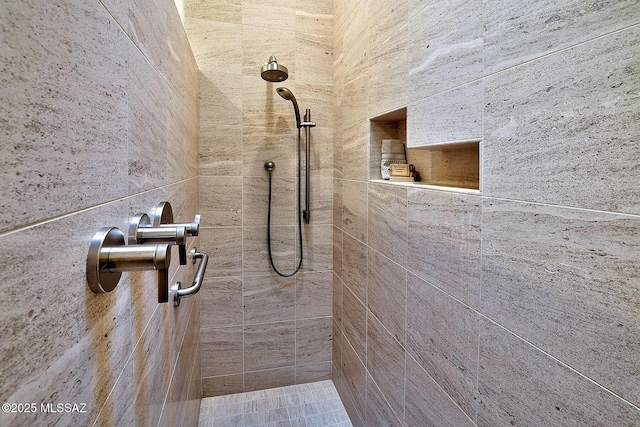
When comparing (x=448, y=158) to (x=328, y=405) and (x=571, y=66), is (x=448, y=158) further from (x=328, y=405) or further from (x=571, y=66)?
(x=328, y=405)

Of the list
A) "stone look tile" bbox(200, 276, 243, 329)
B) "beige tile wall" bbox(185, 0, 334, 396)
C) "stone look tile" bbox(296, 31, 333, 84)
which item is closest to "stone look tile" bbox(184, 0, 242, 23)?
"beige tile wall" bbox(185, 0, 334, 396)

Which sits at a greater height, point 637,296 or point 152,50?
point 152,50

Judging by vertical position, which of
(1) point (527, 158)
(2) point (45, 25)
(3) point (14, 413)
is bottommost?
(3) point (14, 413)

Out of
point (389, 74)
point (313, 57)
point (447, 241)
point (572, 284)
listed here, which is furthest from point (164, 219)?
point (313, 57)

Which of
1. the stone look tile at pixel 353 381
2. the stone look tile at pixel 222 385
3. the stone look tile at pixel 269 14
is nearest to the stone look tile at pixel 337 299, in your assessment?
the stone look tile at pixel 353 381

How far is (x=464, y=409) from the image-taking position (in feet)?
2.93

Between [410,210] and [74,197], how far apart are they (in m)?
0.98

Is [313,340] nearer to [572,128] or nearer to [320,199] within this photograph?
[320,199]

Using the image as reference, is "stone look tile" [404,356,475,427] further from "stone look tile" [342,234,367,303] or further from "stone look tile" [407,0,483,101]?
"stone look tile" [407,0,483,101]

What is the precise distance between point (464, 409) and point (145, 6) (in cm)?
130

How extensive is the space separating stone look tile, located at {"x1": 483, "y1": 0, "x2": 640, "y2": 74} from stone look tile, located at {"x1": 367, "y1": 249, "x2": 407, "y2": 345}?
747mm

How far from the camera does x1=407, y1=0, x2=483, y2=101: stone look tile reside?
2.78ft

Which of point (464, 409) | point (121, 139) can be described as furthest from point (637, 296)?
point (121, 139)

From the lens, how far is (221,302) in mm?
1999
